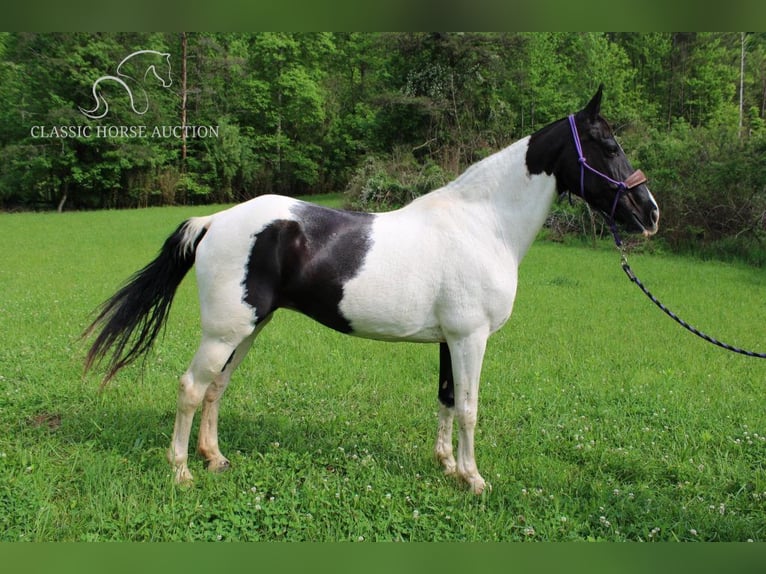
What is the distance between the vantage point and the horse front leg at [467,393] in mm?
3182

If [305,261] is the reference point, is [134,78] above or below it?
above

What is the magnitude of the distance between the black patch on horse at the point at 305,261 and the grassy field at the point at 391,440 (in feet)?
3.86

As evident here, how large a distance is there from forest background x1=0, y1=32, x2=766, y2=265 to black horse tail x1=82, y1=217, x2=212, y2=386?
13.7m

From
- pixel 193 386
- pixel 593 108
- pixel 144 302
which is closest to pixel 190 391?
pixel 193 386

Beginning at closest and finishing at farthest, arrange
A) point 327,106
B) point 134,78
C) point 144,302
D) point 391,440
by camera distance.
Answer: point 144,302
point 391,440
point 134,78
point 327,106

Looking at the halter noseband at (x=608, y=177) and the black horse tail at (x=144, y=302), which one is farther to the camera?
the black horse tail at (x=144, y=302)

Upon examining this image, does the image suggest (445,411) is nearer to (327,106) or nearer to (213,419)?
(213,419)

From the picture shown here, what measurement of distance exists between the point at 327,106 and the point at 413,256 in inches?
1232

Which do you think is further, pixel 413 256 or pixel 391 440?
pixel 391 440

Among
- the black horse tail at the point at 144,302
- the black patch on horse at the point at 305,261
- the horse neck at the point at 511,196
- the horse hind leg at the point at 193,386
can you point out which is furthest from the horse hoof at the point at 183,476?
the horse neck at the point at 511,196

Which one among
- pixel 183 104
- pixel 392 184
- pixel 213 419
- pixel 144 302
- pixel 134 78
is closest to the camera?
pixel 144 302

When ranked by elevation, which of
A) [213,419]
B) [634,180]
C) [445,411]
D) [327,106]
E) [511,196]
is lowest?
[213,419]

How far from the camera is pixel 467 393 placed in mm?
3234

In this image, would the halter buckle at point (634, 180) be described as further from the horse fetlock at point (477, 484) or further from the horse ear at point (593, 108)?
the horse fetlock at point (477, 484)
